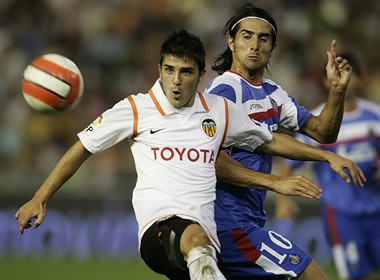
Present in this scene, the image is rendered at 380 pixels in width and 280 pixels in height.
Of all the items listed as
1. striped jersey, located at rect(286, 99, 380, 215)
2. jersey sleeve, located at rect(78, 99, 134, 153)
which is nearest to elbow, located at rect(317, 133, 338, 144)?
jersey sleeve, located at rect(78, 99, 134, 153)

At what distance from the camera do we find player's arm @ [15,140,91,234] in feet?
19.3

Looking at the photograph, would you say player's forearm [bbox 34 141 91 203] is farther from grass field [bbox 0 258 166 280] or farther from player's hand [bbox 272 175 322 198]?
grass field [bbox 0 258 166 280]

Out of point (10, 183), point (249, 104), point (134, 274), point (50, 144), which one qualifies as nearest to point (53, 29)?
point (50, 144)

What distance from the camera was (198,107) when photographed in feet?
20.3

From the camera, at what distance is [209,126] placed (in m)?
6.14

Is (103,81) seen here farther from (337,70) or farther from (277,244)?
(277,244)

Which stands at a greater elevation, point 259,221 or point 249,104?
point 249,104

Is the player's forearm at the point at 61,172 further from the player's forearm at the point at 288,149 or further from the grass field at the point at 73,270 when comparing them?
the grass field at the point at 73,270

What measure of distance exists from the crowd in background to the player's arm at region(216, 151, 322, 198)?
27.7ft

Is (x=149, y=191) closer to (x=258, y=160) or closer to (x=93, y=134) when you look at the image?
(x=93, y=134)

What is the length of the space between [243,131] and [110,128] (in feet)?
3.10

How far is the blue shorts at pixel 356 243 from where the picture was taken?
935 centimetres

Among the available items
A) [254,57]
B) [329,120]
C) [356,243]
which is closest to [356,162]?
[356,243]

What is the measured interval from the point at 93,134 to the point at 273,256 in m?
1.48
